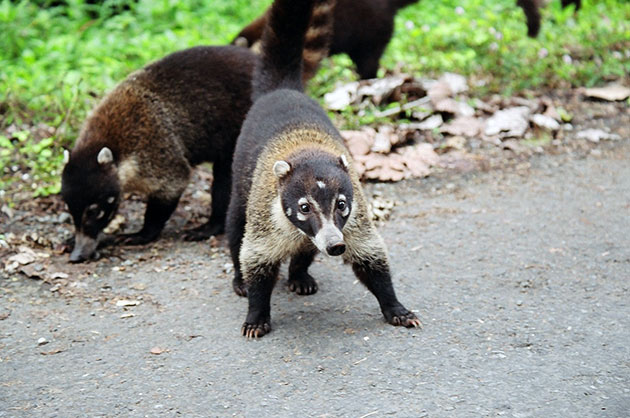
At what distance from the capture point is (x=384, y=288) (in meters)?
3.96

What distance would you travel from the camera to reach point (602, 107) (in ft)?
23.5

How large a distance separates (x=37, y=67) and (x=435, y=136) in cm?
413

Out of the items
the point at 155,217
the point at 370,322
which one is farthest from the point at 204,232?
the point at 370,322

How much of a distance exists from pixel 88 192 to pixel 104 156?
26 centimetres

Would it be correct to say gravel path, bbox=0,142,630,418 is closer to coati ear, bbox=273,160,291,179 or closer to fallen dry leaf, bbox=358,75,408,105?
coati ear, bbox=273,160,291,179

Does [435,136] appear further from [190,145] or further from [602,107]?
[190,145]

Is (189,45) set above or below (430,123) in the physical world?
above

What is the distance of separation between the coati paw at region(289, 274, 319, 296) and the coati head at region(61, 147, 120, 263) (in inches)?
59.4

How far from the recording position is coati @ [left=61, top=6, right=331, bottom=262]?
5.47 meters

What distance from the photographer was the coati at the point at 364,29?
780 centimetres

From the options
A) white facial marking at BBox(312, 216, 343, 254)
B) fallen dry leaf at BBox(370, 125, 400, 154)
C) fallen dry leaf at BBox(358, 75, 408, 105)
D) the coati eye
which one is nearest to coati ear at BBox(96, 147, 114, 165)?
the coati eye

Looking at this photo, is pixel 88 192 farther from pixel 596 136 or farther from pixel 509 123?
pixel 596 136

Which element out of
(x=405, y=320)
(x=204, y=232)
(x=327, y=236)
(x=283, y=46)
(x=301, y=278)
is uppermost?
(x=283, y=46)

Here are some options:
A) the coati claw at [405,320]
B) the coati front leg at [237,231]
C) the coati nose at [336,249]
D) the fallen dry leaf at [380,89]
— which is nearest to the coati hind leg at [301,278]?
the coati front leg at [237,231]
